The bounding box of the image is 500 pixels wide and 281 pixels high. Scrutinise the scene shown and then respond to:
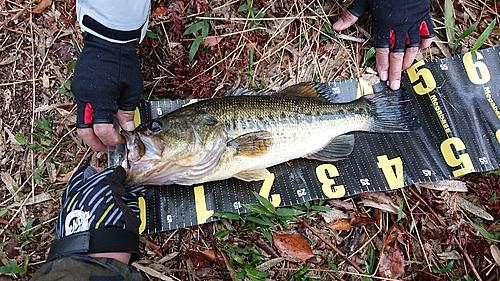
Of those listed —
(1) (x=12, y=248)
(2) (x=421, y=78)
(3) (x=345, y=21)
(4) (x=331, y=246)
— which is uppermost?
(3) (x=345, y=21)

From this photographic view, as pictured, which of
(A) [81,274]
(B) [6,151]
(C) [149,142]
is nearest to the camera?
(A) [81,274]

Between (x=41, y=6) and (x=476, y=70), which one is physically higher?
(x=41, y=6)

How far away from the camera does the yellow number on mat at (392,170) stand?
11.9ft

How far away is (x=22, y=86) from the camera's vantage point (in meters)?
3.83

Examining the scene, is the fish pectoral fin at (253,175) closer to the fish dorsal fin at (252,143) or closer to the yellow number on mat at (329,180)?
the fish dorsal fin at (252,143)

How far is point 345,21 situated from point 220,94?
1.52 metres

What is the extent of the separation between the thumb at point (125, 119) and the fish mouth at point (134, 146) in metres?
0.42

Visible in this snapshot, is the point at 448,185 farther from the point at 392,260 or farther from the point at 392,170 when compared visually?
the point at 392,260

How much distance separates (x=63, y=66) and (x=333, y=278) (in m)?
3.26

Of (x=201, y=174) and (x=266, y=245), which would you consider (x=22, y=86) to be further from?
(x=266, y=245)

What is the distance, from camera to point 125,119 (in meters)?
3.45

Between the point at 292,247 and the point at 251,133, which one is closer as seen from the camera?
the point at 251,133

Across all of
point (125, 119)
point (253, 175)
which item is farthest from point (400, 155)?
point (125, 119)

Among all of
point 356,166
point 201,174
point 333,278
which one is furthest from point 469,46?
point 201,174
